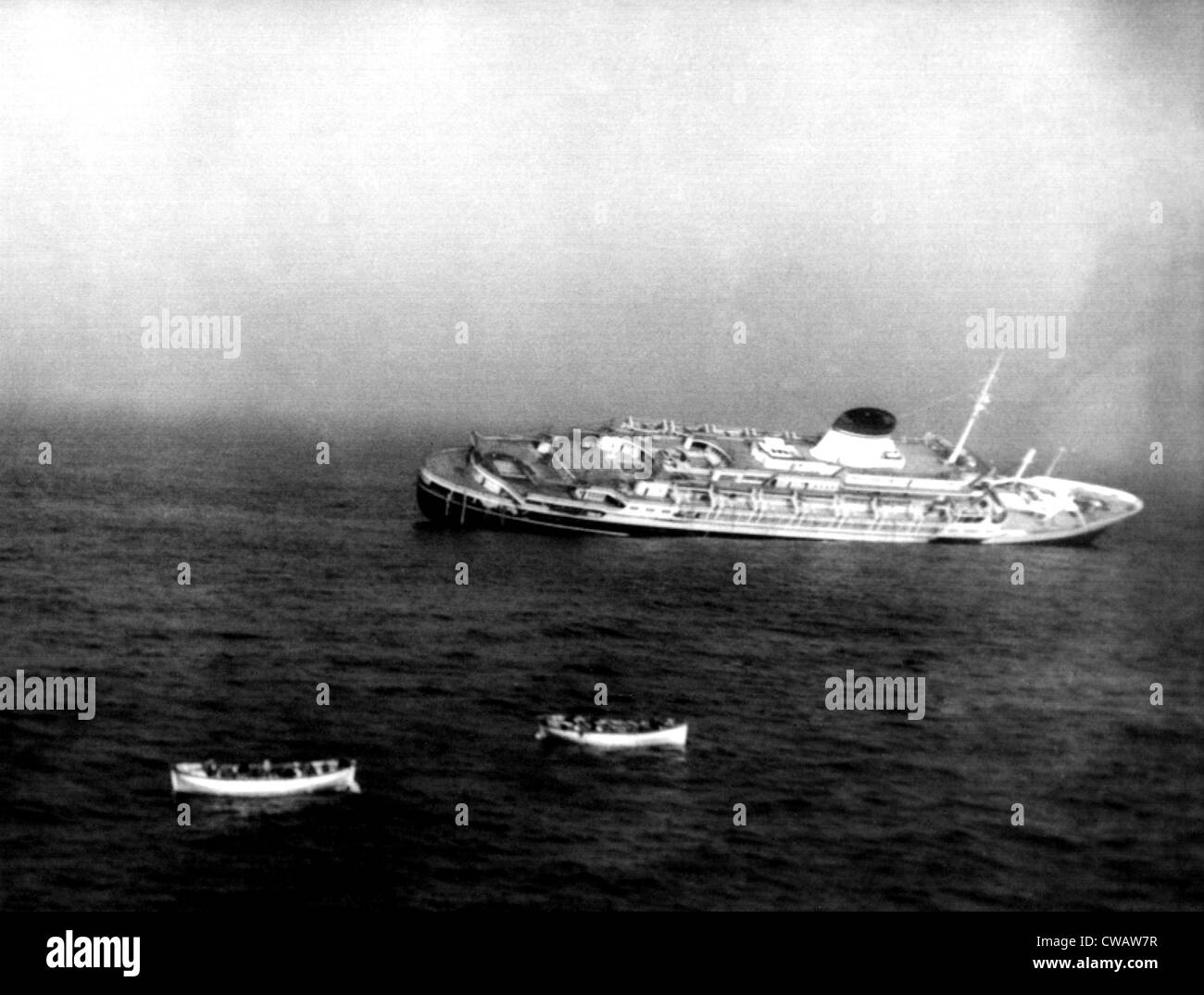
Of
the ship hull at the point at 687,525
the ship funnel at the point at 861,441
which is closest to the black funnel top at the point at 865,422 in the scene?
the ship funnel at the point at 861,441

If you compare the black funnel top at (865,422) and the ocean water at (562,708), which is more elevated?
the black funnel top at (865,422)

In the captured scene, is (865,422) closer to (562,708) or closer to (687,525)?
(687,525)

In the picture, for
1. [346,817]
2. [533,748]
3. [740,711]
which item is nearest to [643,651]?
[740,711]

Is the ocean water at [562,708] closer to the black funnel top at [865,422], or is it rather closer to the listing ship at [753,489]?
the listing ship at [753,489]

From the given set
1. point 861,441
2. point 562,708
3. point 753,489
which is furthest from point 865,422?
point 562,708

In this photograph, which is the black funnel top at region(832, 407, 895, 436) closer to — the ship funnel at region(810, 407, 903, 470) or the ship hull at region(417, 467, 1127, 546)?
the ship funnel at region(810, 407, 903, 470)

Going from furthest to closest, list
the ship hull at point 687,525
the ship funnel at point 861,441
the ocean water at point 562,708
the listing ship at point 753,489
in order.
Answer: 1. the ship funnel at point 861,441
2. the listing ship at point 753,489
3. the ship hull at point 687,525
4. the ocean water at point 562,708

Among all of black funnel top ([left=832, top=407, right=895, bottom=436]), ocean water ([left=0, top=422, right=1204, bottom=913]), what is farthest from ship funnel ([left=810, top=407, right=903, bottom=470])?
ocean water ([left=0, top=422, right=1204, bottom=913])
